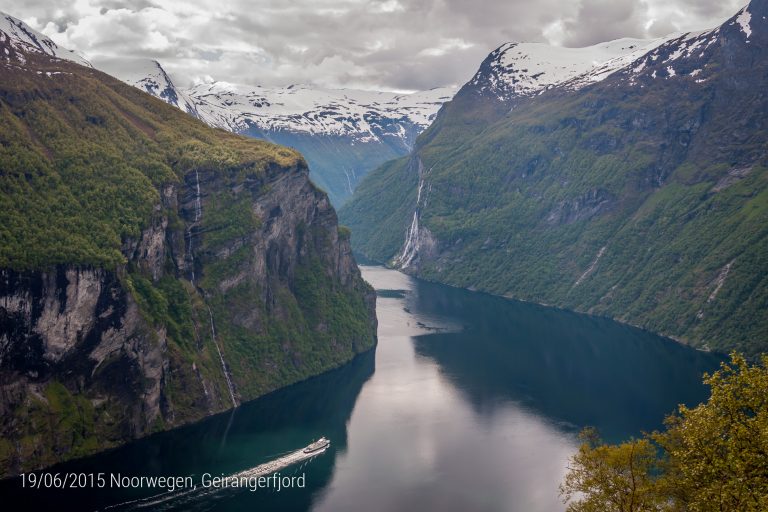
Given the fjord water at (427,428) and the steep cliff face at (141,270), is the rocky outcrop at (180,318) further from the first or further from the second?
the fjord water at (427,428)

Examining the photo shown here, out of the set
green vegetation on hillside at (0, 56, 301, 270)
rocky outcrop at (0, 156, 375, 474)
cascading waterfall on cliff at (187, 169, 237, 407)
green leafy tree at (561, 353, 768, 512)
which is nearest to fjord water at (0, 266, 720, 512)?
rocky outcrop at (0, 156, 375, 474)

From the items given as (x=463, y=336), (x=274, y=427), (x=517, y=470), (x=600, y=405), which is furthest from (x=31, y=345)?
(x=463, y=336)

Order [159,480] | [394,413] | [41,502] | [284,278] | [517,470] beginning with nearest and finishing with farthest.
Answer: [41,502] → [159,480] → [517,470] → [394,413] → [284,278]

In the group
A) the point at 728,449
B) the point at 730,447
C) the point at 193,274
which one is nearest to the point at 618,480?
the point at 728,449

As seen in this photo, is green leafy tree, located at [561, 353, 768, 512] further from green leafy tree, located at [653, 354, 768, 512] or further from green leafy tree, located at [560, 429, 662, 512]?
green leafy tree, located at [560, 429, 662, 512]

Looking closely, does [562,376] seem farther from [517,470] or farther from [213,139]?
[213,139]
